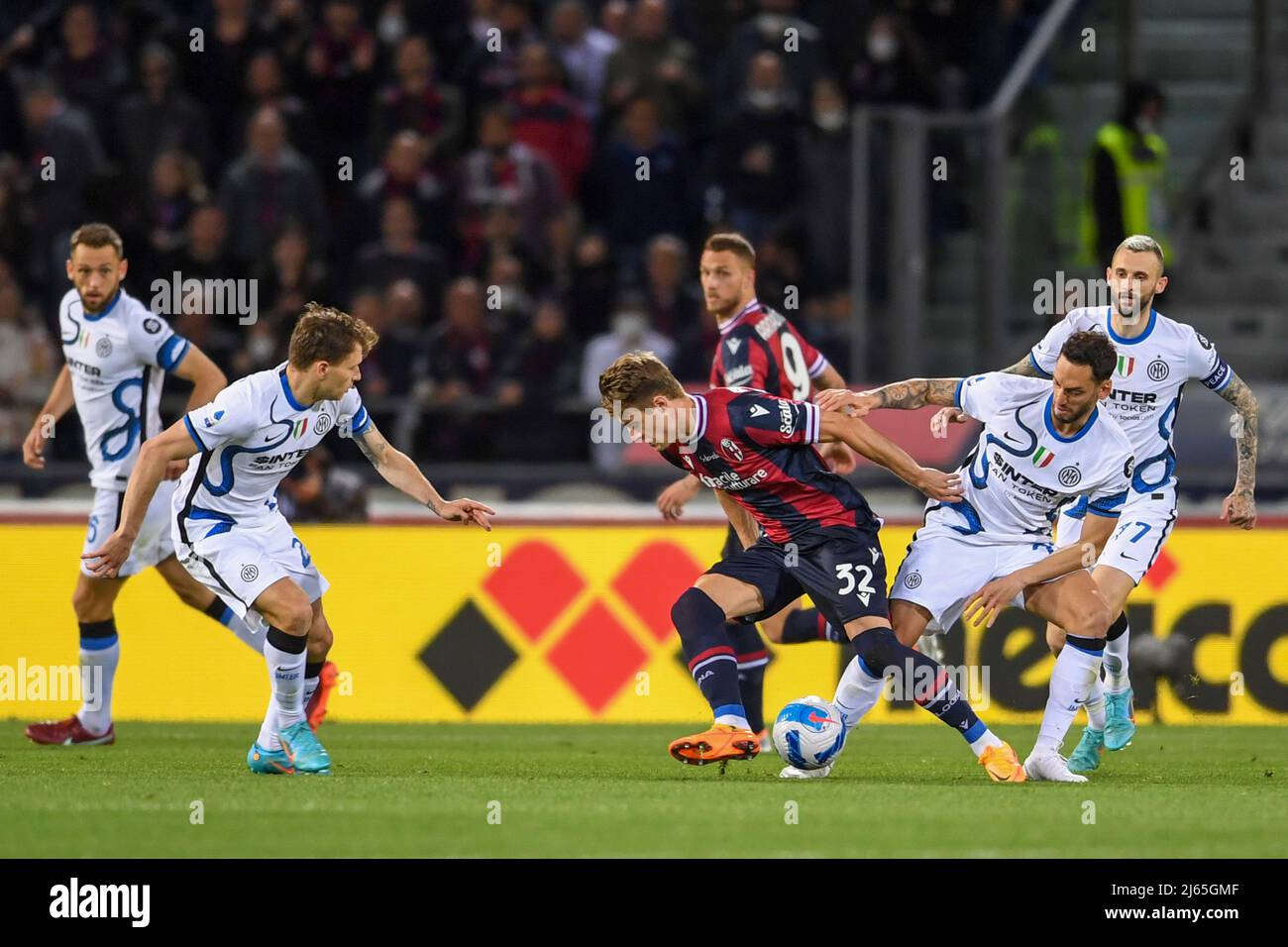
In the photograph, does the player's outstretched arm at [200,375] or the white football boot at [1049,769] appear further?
the player's outstretched arm at [200,375]

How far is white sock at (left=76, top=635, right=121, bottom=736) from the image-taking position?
407 inches

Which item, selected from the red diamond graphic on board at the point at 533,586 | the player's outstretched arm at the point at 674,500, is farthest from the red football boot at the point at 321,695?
the red diamond graphic on board at the point at 533,586

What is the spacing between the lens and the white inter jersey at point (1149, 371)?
9758 mm

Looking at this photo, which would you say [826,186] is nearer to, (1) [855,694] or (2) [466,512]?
(2) [466,512]

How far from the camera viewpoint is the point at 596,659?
1224 cm

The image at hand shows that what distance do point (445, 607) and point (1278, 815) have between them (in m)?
5.69

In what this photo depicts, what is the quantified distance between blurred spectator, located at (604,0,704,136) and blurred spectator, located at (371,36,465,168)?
3.83ft

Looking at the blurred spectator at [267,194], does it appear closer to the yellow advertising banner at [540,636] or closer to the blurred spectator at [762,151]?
the blurred spectator at [762,151]

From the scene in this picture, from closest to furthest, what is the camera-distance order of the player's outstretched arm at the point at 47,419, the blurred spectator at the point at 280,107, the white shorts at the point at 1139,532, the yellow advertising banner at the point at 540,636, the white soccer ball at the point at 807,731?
1. the white soccer ball at the point at 807,731
2. the white shorts at the point at 1139,532
3. the player's outstretched arm at the point at 47,419
4. the yellow advertising banner at the point at 540,636
5. the blurred spectator at the point at 280,107

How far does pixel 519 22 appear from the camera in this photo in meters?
16.7

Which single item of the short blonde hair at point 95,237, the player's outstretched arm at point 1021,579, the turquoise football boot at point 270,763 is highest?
the short blonde hair at point 95,237

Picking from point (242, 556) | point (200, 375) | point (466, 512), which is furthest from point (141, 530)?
point (466, 512)

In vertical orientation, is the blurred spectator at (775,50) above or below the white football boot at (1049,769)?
above

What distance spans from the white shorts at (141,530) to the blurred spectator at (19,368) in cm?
442
